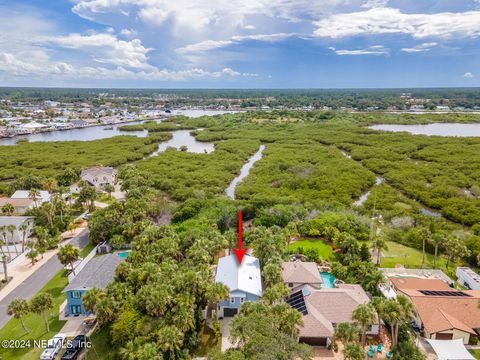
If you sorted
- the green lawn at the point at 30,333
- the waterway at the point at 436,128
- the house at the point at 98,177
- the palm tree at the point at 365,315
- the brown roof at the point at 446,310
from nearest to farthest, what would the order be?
the palm tree at the point at 365,315 < the green lawn at the point at 30,333 < the brown roof at the point at 446,310 < the house at the point at 98,177 < the waterway at the point at 436,128

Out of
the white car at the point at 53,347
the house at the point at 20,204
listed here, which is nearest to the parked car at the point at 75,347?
the white car at the point at 53,347

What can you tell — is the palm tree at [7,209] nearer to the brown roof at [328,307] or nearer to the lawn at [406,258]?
the brown roof at [328,307]

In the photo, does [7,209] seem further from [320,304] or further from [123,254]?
[320,304]

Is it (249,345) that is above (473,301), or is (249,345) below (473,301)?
above

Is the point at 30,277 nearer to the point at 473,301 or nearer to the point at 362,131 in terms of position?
the point at 473,301

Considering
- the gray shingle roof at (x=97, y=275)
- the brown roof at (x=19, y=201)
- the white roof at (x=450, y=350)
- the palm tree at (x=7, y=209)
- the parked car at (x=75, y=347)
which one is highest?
Answer: the palm tree at (x=7, y=209)

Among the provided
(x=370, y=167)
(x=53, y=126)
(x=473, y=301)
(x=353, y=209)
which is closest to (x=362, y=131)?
(x=370, y=167)
